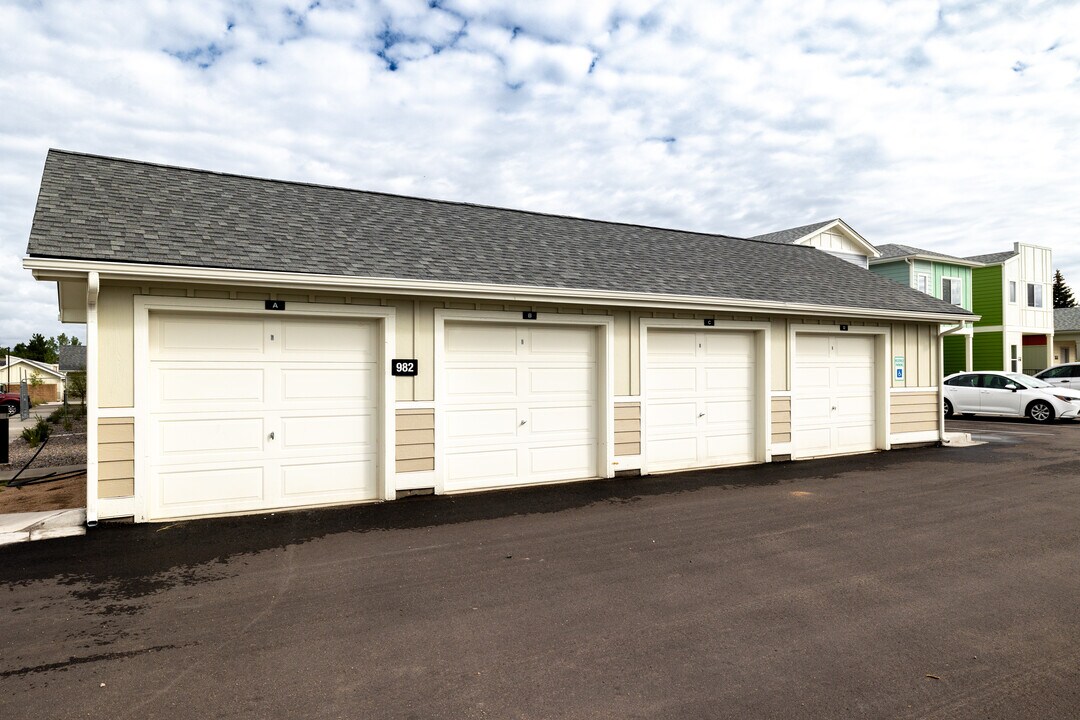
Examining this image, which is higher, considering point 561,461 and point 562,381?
point 562,381

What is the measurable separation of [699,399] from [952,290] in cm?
2134

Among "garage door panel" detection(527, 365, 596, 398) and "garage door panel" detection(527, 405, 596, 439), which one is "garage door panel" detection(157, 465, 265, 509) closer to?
"garage door panel" detection(527, 405, 596, 439)

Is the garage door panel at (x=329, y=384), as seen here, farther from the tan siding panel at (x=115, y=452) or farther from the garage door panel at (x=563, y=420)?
the garage door panel at (x=563, y=420)

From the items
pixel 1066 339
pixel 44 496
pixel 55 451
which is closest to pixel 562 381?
pixel 44 496

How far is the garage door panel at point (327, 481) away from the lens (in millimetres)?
6770

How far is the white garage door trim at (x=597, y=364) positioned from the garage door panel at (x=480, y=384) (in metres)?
0.15

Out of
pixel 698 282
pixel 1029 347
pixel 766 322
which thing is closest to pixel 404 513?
pixel 698 282

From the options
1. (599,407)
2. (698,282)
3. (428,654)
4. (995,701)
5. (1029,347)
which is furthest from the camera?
(1029,347)

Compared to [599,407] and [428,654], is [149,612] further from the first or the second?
[599,407]

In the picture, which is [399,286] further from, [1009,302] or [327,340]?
[1009,302]

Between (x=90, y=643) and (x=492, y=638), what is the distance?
237cm

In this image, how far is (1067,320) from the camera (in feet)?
103

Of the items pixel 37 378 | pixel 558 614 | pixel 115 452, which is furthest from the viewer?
pixel 37 378

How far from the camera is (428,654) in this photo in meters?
3.43
